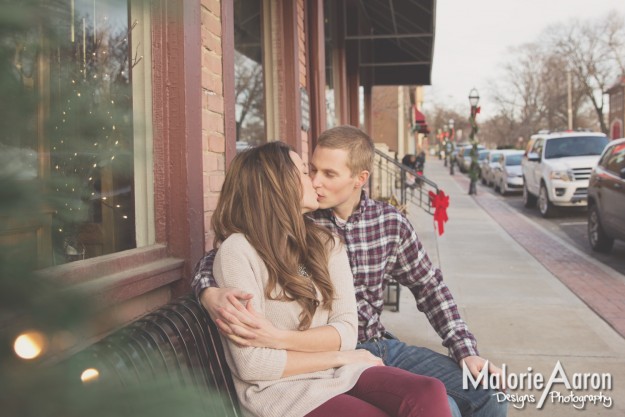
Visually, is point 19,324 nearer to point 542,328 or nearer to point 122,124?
point 122,124

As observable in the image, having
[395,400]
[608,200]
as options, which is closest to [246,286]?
[395,400]

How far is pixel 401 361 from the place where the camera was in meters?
2.64

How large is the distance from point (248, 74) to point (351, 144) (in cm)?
244

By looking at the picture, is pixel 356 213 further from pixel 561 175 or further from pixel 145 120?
pixel 561 175

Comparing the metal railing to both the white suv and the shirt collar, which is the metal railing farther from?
the shirt collar

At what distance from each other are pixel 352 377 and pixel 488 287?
17.8 ft

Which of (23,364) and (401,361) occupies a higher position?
(23,364)

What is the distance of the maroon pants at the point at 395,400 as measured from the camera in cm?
188

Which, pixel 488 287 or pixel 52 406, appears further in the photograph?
pixel 488 287

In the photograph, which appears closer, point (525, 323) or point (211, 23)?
point (211, 23)

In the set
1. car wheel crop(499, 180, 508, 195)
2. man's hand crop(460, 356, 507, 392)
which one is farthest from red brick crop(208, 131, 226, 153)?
car wheel crop(499, 180, 508, 195)

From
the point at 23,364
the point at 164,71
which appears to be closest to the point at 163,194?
the point at 164,71

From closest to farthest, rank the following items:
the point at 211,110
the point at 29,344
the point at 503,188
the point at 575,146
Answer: the point at 29,344, the point at 211,110, the point at 575,146, the point at 503,188

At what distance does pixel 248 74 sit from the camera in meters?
4.91
